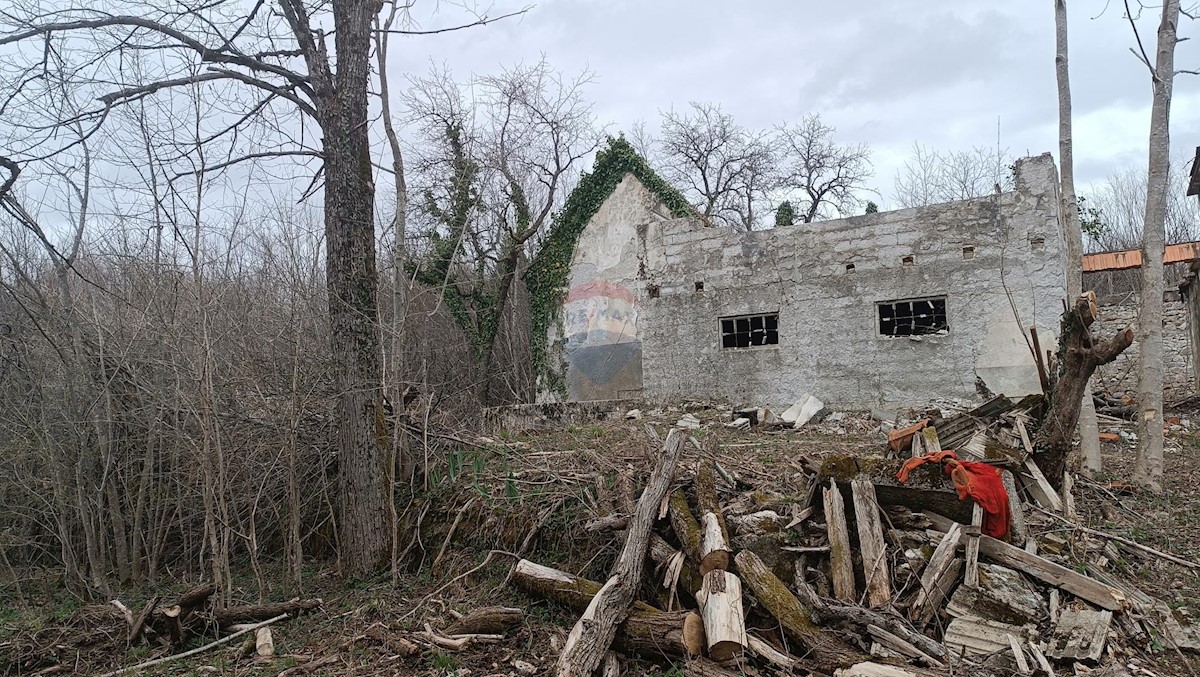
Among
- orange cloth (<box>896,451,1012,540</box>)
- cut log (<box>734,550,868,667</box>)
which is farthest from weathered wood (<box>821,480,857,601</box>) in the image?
orange cloth (<box>896,451,1012,540</box>)

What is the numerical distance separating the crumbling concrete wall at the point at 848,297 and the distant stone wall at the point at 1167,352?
6.05 metres

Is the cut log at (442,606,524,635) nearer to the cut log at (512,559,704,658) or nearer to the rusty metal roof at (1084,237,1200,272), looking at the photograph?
the cut log at (512,559,704,658)

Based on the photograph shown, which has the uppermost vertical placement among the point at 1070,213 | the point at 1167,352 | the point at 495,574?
the point at 1070,213

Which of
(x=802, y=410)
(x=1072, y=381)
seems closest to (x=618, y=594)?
(x=1072, y=381)

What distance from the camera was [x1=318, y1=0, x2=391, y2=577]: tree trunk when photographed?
6.10 metres

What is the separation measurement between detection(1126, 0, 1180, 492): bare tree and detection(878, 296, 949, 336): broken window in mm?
3880

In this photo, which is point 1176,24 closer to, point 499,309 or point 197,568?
point 197,568

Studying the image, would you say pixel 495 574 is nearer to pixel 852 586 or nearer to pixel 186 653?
pixel 186 653

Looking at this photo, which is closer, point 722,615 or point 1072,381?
point 722,615

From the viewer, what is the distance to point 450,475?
260 inches

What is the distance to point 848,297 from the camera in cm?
1166

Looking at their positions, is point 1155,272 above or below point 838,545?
above

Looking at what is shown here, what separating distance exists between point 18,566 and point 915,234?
12890 mm

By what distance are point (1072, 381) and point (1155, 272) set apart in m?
2.23
